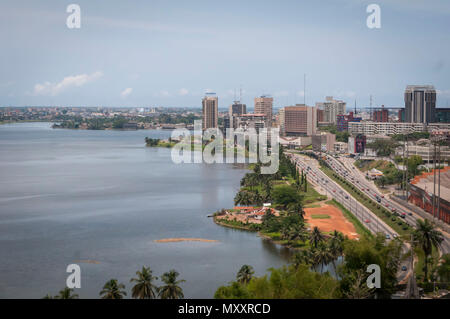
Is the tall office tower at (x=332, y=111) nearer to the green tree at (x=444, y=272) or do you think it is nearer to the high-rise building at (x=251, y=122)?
the high-rise building at (x=251, y=122)

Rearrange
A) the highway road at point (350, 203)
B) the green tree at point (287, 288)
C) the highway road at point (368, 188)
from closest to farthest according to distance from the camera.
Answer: the green tree at point (287, 288) < the highway road at point (350, 203) < the highway road at point (368, 188)

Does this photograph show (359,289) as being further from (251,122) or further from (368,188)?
(251,122)

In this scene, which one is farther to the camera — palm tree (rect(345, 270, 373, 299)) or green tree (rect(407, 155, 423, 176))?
green tree (rect(407, 155, 423, 176))

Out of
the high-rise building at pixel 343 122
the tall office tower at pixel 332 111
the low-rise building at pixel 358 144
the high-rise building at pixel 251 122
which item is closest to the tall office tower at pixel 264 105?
the high-rise building at pixel 251 122

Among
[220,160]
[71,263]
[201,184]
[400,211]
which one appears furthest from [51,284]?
[220,160]

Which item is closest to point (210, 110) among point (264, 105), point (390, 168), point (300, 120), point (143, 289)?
point (264, 105)

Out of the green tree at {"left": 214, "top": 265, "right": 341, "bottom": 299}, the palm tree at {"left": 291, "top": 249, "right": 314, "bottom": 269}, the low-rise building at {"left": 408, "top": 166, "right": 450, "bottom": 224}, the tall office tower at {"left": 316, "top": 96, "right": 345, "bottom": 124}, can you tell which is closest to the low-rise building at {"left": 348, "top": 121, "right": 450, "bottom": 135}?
the tall office tower at {"left": 316, "top": 96, "right": 345, "bottom": 124}

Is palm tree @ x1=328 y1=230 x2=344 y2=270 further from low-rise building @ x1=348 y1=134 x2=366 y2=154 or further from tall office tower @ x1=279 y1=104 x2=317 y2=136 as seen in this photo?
tall office tower @ x1=279 y1=104 x2=317 y2=136

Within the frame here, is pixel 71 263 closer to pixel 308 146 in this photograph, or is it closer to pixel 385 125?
pixel 308 146
